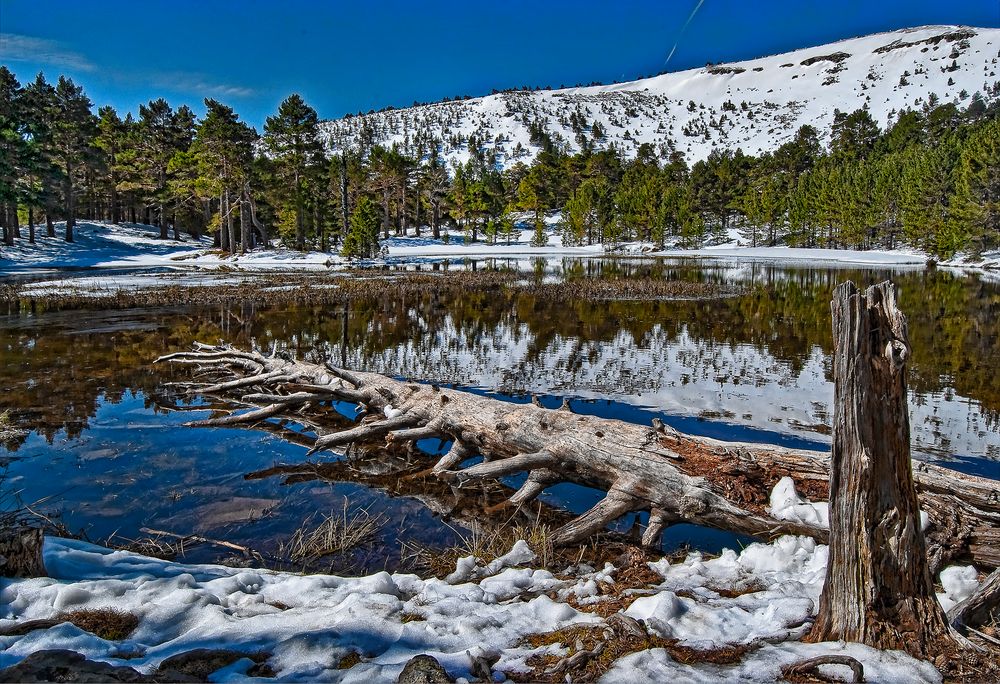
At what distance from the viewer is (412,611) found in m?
4.00

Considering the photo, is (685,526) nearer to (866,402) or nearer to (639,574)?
(639,574)

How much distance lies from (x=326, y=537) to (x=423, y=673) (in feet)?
9.48

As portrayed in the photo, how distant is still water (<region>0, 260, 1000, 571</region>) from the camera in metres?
6.48

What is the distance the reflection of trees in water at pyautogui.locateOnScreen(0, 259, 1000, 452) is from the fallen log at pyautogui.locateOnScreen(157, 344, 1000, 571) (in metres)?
3.29

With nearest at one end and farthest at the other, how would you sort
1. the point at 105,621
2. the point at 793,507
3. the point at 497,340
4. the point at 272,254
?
the point at 105,621 < the point at 793,507 < the point at 497,340 < the point at 272,254

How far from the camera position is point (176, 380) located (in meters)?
11.9

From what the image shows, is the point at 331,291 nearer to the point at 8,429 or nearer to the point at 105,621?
the point at 8,429

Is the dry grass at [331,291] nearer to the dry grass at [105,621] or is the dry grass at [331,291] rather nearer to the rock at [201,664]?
the dry grass at [105,621]

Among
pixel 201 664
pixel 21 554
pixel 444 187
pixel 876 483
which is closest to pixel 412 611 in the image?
pixel 201 664

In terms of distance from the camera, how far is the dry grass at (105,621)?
3510 mm

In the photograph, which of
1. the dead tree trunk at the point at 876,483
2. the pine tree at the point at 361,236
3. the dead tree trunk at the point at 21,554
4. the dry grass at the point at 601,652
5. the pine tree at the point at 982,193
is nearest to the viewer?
the dry grass at the point at 601,652

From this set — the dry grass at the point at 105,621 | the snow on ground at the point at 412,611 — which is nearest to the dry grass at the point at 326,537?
the snow on ground at the point at 412,611

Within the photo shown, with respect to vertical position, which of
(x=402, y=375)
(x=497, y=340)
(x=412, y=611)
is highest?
(x=497, y=340)

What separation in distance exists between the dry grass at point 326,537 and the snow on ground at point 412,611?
2.10ft
